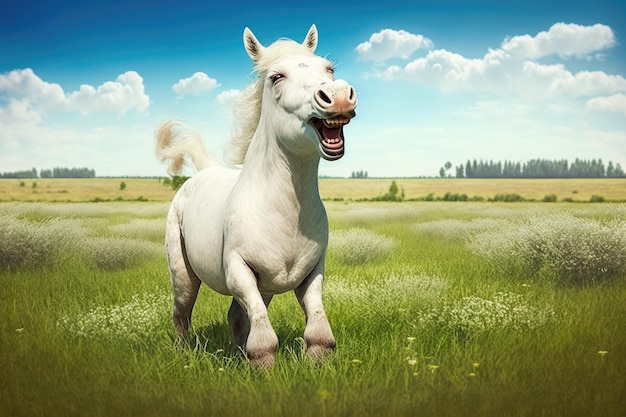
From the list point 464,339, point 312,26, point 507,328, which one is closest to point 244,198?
point 312,26

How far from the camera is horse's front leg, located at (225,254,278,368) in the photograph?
4.14 m

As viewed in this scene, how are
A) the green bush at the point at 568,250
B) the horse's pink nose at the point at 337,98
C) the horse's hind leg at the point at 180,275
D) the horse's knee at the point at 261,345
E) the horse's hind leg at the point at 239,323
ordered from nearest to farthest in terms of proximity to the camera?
the horse's pink nose at the point at 337,98, the horse's knee at the point at 261,345, the horse's hind leg at the point at 239,323, the horse's hind leg at the point at 180,275, the green bush at the point at 568,250

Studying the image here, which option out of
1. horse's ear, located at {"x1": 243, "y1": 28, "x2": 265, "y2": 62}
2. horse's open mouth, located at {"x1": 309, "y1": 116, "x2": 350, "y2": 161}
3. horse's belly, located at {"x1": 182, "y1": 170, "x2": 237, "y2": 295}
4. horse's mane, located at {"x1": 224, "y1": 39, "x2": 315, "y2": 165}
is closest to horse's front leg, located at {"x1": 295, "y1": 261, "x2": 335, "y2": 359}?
horse's belly, located at {"x1": 182, "y1": 170, "x2": 237, "y2": 295}

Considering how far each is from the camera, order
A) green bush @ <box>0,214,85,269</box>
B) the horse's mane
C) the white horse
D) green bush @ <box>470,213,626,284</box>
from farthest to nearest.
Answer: green bush @ <box>0,214,85,269</box>, green bush @ <box>470,213,626,284</box>, the horse's mane, the white horse

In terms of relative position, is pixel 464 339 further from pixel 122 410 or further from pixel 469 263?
pixel 469 263

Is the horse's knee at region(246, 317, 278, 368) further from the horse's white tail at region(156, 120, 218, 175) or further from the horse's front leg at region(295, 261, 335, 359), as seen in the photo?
the horse's white tail at region(156, 120, 218, 175)

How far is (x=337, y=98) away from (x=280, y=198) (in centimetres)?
99

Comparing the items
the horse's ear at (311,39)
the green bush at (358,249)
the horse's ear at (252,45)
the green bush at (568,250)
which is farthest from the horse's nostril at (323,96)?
the green bush at (358,249)

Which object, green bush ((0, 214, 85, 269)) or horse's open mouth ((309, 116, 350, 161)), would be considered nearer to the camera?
horse's open mouth ((309, 116, 350, 161))

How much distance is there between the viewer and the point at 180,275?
5.61 meters

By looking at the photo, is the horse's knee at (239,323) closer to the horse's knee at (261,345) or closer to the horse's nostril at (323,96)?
the horse's knee at (261,345)

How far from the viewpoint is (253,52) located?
181 inches

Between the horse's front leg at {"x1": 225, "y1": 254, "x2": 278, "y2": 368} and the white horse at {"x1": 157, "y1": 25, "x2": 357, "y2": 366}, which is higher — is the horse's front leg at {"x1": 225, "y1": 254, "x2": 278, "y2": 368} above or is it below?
below

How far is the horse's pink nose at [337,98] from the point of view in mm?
3629
